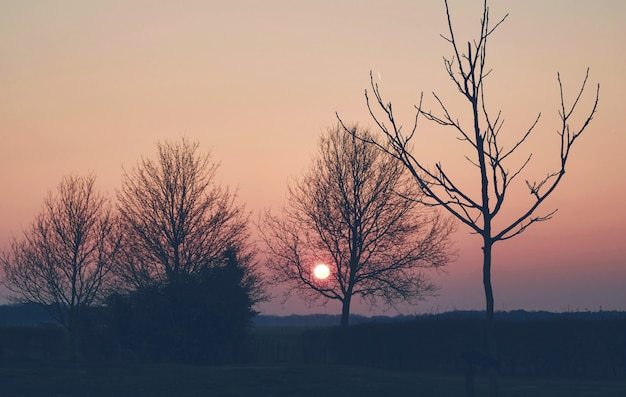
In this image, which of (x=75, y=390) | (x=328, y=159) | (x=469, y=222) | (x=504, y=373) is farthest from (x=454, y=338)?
(x=469, y=222)

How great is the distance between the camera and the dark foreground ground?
20391mm

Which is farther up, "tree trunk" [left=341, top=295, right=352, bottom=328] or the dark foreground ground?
"tree trunk" [left=341, top=295, right=352, bottom=328]

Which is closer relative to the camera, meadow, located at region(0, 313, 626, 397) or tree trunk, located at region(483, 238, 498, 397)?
tree trunk, located at region(483, 238, 498, 397)

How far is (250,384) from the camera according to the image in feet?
71.0

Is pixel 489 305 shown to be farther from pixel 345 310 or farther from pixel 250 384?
pixel 345 310

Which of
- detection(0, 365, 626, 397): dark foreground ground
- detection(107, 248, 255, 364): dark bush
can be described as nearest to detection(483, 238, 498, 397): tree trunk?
detection(0, 365, 626, 397): dark foreground ground

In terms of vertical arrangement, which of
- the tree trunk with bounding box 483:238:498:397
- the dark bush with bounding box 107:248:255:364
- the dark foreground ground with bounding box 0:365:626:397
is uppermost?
the dark bush with bounding box 107:248:255:364

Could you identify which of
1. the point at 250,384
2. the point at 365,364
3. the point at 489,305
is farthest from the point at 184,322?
the point at 489,305

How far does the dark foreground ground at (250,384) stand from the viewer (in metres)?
20.4

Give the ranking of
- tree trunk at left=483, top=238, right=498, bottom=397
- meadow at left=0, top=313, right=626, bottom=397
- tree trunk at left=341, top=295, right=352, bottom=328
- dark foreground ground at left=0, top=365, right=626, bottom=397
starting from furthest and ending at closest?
tree trunk at left=341, top=295, right=352, bottom=328 < meadow at left=0, top=313, right=626, bottom=397 < dark foreground ground at left=0, top=365, right=626, bottom=397 < tree trunk at left=483, top=238, right=498, bottom=397

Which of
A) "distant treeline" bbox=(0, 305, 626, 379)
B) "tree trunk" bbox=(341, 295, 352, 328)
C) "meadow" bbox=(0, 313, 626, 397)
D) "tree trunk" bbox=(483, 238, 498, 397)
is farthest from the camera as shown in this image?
"tree trunk" bbox=(341, 295, 352, 328)

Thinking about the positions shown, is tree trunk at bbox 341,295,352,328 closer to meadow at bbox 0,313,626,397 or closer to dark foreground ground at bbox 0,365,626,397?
meadow at bbox 0,313,626,397

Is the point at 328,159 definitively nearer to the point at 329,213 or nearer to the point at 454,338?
the point at 329,213

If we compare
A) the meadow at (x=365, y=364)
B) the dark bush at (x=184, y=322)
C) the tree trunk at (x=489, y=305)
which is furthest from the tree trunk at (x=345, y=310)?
the tree trunk at (x=489, y=305)
